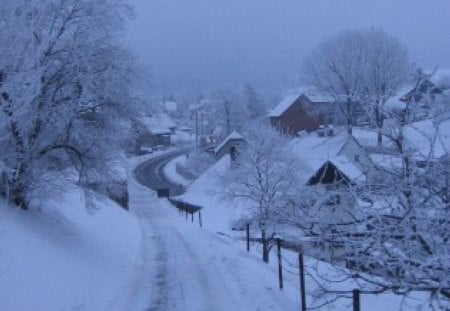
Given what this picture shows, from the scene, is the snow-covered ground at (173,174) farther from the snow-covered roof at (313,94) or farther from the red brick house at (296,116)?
the snow-covered roof at (313,94)

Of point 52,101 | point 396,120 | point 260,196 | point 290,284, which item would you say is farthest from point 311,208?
point 260,196

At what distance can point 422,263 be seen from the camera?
18.4 ft

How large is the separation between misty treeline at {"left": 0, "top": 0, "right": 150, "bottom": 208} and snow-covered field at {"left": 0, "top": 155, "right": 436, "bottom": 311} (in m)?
1.10

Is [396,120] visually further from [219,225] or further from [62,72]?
[219,225]

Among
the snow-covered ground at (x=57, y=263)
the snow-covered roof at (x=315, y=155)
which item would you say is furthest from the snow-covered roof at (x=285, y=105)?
the snow-covered ground at (x=57, y=263)

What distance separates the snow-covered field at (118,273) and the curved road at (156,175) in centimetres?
4939

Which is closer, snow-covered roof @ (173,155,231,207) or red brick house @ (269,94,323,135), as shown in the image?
snow-covered roof @ (173,155,231,207)

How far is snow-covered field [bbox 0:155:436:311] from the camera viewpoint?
39.1 feet

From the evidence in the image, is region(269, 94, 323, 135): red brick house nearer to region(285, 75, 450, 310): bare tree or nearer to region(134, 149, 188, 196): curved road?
region(134, 149, 188, 196): curved road

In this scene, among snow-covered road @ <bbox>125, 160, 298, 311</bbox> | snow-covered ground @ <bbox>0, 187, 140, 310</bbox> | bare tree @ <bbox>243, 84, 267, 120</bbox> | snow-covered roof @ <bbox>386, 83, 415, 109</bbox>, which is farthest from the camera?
bare tree @ <bbox>243, 84, 267, 120</bbox>

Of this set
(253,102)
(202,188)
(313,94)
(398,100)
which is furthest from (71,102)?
(253,102)

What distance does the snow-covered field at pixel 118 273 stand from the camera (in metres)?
11.9

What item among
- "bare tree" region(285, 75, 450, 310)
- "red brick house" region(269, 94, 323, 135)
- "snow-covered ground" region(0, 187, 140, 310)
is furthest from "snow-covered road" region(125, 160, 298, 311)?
"red brick house" region(269, 94, 323, 135)

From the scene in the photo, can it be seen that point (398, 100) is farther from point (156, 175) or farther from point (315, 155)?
point (156, 175)
